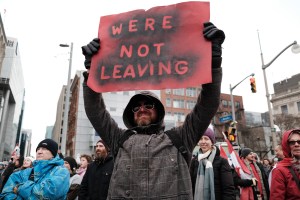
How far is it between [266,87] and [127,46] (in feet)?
54.6

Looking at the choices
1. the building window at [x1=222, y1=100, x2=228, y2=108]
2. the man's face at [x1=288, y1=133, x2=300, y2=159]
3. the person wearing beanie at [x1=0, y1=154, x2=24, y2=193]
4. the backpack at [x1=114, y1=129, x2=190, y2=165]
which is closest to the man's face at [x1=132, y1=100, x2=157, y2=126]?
the backpack at [x1=114, y1=129, x2=190, y2=165]

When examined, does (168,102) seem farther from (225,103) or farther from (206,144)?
(206,144)

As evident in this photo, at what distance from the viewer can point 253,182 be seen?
16.3ft

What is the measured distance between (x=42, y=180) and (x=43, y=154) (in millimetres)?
392

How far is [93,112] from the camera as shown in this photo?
237 cm

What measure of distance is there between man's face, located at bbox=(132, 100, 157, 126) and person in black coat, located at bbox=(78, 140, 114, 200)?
206cm

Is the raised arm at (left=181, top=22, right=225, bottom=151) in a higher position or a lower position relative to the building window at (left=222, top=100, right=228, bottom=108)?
lower

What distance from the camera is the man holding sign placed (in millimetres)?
1985

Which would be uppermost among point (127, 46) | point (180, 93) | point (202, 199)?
point (180, 93)

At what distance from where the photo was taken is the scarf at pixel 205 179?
3902mm

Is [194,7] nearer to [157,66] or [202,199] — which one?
[157,66]

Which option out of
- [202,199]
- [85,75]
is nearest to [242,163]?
[202,199]

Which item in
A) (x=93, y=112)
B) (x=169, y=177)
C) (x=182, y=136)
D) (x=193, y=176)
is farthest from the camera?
(x=193, y=176)

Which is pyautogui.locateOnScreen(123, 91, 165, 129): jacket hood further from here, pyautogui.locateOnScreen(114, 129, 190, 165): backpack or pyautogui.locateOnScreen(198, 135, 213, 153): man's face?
pyautogui.locateOnScreen(198, 135, 213, 153): man's face
